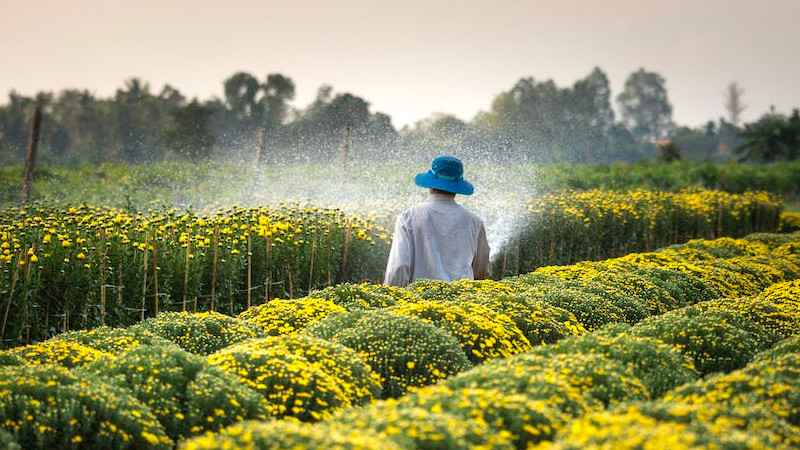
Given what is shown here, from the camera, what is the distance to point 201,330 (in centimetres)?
643

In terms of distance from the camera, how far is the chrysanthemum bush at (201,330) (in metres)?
6.32

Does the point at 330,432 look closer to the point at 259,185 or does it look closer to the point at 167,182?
the point at 259,185

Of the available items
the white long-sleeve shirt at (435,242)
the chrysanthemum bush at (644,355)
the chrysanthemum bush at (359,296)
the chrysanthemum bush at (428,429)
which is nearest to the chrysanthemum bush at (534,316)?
the chrysanthemum bush at (359,296)

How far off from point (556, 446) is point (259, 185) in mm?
18175

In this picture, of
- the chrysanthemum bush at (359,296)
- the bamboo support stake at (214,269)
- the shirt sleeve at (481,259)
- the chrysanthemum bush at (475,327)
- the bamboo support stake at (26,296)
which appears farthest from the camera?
the bamboo support stake at (214,269)

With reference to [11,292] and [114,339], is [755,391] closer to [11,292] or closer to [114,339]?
[114,339]

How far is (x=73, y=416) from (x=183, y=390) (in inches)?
26.4

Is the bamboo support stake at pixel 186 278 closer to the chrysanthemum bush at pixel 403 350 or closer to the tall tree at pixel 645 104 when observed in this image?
the chrysanthemum bush at pixel 403 350

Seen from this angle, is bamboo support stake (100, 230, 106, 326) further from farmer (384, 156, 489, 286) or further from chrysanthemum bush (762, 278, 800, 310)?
chrysanthemum bush (762, 278, 800, 310)

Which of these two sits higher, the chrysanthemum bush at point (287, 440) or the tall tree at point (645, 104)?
the tall tree at point (645, 104)

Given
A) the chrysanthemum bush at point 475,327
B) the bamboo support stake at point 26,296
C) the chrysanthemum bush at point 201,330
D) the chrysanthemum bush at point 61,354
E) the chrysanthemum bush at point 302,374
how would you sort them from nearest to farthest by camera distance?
the chrysanthemum bush at point 302,374 < the chrysanthemum bush at point 61,354 < the chrysanthemum bush at point 201,330 < the chrysanthemum bush at point 475,327 < the bamboo support stake at point 26,296

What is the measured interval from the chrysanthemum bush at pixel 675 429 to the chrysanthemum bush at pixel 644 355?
1145 millimetres

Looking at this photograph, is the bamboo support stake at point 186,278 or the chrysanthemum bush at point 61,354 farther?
the bamboo support stake at point 186,278

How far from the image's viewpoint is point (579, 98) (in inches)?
2817
